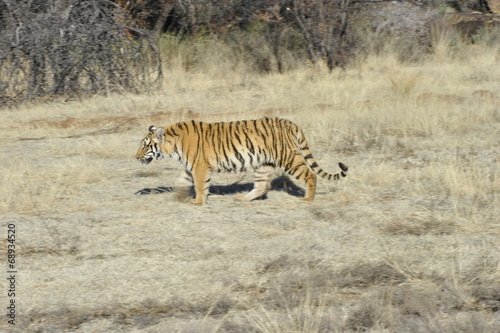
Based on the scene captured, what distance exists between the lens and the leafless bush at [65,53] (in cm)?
1343

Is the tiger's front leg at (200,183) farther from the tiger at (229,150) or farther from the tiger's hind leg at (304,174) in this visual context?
the tiger's hind leg at (304,174)

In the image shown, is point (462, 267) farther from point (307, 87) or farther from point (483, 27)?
point (483, 27)

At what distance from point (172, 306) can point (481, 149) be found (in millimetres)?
5985

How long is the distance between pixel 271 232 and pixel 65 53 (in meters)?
8.31

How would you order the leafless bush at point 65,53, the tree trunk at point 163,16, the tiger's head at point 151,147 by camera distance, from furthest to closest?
the tree trunk at point 163,16 < the leafless bush at point 65,53 < the tiger's head at point 151,147

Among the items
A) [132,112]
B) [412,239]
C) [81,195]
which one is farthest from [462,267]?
[132,112]

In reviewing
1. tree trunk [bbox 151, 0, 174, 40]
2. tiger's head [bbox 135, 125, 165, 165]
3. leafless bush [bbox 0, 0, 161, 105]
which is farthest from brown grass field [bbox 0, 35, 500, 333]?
tree trunk [bbox 151, 0, 174, 40]

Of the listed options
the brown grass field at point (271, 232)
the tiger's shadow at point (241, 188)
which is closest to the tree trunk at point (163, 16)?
the brown grass field at point (271, 232)

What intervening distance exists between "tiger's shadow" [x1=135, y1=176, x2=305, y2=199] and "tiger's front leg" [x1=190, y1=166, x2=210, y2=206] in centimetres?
53

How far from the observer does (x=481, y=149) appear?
391 inches

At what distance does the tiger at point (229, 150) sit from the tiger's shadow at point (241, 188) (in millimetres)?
522

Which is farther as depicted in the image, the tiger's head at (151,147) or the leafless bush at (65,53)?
the leafless bush at (65,53)

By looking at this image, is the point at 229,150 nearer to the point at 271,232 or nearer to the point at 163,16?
the point at 271,232

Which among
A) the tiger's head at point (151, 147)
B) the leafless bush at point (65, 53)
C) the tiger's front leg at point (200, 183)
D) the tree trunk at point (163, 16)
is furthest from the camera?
the tree trunk at point (163, 16)
